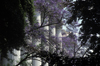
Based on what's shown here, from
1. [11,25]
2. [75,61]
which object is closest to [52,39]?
[11,25]

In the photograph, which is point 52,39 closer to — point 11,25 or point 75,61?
point 11,25

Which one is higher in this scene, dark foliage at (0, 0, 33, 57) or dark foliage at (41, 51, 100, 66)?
dark foliage at (0, 0, 33, 57)

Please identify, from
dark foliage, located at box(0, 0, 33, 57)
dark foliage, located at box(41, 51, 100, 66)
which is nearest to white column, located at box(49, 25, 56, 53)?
dark foliage, located at box(0, 0, 33, 57)

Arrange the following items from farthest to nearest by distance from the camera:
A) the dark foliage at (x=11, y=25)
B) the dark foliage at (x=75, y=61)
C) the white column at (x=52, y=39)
Result: the white column at (x=52, y=39), the dark foliage at (x=11, y=25), the dark foliage at (x=75, y=61)

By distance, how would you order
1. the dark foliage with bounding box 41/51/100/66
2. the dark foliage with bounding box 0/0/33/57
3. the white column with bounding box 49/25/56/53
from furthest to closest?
the white column with bounding box 49/25/56/53
the dark foliage with bounding box 0/0/33/57
the dark foliage with bounding box 41/51/100/66

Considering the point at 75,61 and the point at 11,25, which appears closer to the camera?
the point at 75,61

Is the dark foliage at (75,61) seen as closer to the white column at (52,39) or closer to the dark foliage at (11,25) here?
the dark foliage at (11,25)

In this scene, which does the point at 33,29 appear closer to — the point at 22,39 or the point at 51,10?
the point at 22,39

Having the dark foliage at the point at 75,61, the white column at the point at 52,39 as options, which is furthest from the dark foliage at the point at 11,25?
the dark foliage at the point at 75,61

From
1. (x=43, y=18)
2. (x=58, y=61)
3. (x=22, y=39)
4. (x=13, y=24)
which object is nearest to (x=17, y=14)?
(x=13, y=24)

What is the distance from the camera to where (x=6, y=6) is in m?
2.75

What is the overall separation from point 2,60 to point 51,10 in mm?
1908

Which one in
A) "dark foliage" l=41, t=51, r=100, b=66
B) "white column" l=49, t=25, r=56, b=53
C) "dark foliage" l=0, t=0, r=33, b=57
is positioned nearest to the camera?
"dark foliage" l=41, t=51, r=100, b=66

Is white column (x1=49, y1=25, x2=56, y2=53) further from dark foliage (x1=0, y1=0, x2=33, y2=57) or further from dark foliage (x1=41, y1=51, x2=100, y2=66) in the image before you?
dark foliage (x1=41, y1=51, x2=100, y2=66)
